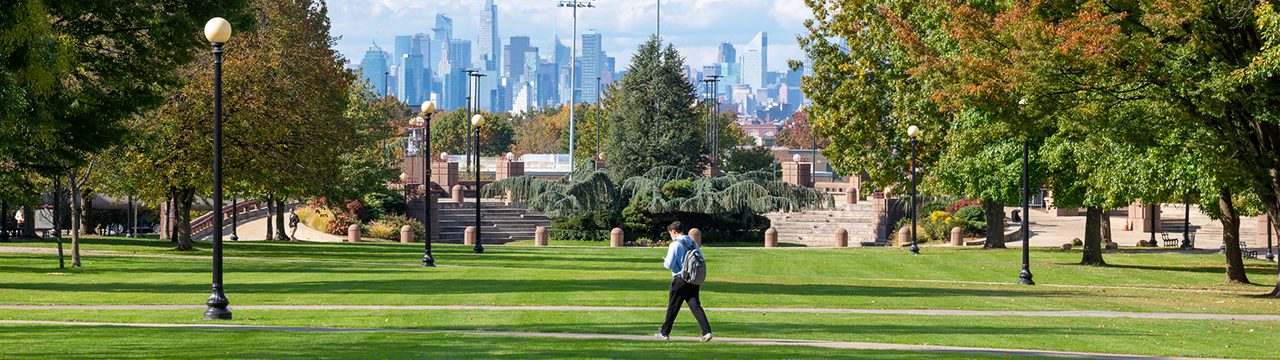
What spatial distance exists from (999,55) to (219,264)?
58.5 feet

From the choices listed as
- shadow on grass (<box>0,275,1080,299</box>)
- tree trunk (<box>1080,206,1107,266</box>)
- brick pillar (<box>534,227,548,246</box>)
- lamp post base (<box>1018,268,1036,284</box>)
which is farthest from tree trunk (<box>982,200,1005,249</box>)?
shadow on grass (<box>0,275,1080,299</box>)

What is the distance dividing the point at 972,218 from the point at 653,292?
4071 cm

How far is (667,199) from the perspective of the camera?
62.8 m

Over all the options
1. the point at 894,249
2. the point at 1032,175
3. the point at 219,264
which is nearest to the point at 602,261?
the point at 1032,175

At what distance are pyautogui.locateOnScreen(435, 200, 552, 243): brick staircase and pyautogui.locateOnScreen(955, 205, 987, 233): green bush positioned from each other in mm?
18634

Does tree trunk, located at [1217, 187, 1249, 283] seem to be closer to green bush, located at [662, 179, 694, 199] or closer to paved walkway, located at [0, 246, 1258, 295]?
paved walkway, located at [0, 246, 1258, 295]

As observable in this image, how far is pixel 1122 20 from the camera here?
93.6ft

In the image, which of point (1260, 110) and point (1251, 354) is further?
point (1260, 110)

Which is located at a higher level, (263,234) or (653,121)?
(653,121)

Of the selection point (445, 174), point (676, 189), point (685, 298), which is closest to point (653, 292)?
point (685, 298)

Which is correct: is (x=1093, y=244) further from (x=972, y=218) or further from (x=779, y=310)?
(x=972, y=218)

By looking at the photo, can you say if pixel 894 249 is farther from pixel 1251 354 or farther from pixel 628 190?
pixel 1251 354

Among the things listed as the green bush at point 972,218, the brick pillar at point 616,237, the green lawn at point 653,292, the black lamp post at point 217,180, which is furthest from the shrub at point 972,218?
the black lamp post at point 217,180

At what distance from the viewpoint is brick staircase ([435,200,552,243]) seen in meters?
66.4
